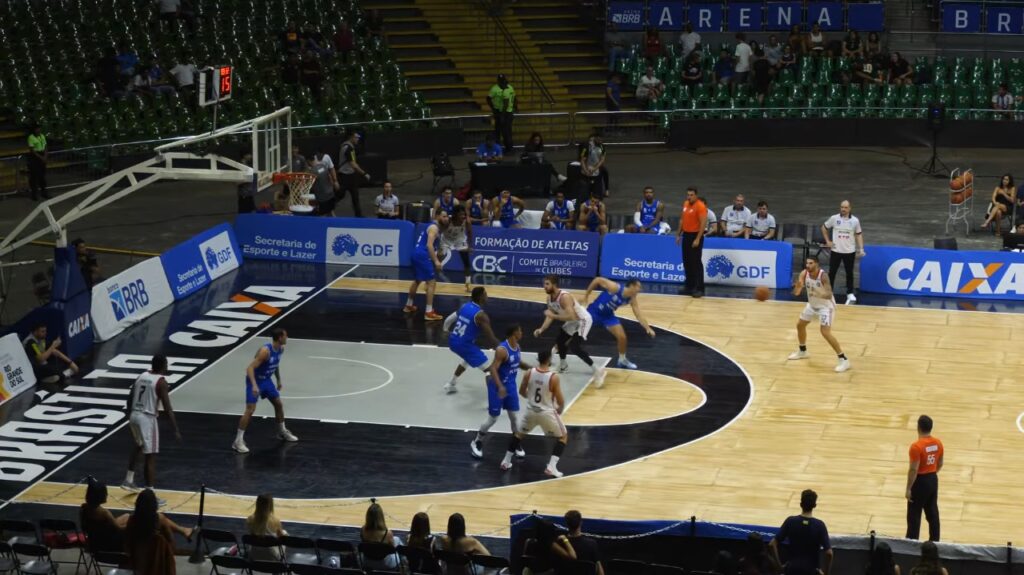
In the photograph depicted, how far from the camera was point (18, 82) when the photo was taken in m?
36.5

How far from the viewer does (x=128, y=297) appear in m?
25.1

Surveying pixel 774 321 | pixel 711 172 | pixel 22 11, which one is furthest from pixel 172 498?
pixel 22 11

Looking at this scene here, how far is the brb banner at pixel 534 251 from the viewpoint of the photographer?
27938 mm

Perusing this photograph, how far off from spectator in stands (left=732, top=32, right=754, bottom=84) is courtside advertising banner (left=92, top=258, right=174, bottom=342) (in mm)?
19404

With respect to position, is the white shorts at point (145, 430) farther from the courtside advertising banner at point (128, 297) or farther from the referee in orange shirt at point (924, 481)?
the referee in orange shirt at point (924, 481)

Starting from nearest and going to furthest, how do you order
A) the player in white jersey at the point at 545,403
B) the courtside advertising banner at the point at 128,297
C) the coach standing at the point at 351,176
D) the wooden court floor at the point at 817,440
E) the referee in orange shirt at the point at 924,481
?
the referee in orange shirt at the point at 924,481, the wooden court floor at the point at 817,440, the player in white jersey at the point at 545,403, the courtside advertising banner at the point at 128,297, the coach standing at the point at 351,176

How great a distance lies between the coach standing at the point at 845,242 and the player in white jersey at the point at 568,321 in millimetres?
5398

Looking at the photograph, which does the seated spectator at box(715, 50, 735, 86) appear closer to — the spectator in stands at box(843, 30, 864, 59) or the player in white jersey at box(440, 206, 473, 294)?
the spectator in stands at box(843, 30, 864, 59)

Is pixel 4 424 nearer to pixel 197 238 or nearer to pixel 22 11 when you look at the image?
pixel 197 238

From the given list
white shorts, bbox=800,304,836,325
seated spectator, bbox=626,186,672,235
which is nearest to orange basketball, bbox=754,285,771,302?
white shorts, bbox=800,304,836,325

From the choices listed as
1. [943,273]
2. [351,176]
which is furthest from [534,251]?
[943,273]

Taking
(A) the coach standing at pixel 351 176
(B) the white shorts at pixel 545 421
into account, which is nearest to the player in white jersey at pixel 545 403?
(B) the white shorts at pixel 545 421

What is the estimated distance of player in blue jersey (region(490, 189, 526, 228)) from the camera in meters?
28.9

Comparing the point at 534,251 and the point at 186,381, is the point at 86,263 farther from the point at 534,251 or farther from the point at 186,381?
the point at 534,251
